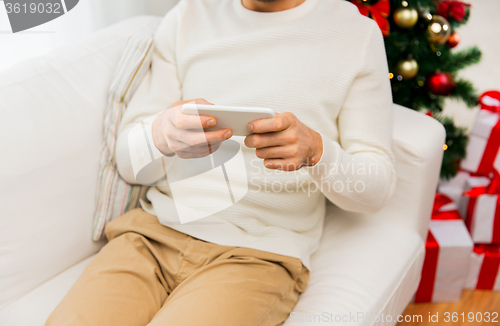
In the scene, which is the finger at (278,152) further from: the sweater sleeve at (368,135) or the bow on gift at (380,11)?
the bow on gift at (380,11)

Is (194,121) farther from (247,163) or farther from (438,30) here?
(438,30)

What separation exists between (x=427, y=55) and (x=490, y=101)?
0.28 metres

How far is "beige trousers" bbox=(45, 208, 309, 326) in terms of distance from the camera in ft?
2.30

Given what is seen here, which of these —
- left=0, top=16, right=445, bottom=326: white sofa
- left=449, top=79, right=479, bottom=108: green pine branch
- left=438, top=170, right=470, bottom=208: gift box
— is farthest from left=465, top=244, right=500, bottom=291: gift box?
left=449, top=79, right=479, bottom=108: green pine branch

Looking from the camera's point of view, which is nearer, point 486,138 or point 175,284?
point 175,284

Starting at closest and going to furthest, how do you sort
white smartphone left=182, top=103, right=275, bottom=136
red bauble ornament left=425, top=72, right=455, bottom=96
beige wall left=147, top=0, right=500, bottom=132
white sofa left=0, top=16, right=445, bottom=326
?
white smartphone left=182, top=103, right=275, bottom=136, white sofa left=0, top=16, right=445, bottom=326, red bauble ornament left=425, top=72, right=455, bottom=96, beige wall left=147, top=0, right=500, bottom=132

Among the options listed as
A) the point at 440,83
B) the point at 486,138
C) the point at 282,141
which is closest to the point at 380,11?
the point at 440,83

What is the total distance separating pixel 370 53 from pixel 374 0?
1.24 feet

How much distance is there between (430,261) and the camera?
1219 millimetres

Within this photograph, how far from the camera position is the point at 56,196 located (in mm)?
869

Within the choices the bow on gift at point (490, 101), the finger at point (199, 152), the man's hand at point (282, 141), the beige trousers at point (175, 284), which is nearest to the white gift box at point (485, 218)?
the bow on gift at point (490, 101)

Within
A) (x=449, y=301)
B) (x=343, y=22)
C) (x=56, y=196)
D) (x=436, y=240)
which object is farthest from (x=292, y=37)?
(x=449, y=301)

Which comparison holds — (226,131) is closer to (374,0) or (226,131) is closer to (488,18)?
(374,0)

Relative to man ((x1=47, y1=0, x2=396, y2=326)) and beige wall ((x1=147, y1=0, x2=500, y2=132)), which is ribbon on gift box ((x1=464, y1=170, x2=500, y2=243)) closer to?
man ((x1=47, y1=0, x2=396, y2=326))
